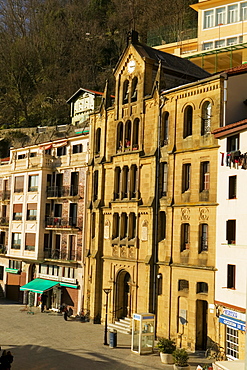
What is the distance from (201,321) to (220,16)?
37615 millimetres

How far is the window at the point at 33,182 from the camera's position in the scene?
176 ft

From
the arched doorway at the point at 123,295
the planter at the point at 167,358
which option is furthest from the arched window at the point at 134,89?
the planter at the point at 167,358

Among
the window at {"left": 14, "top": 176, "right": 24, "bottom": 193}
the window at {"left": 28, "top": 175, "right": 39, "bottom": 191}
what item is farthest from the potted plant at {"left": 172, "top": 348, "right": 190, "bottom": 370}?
the window at {"left": 14, "top": 176, "right": 24, "bottom": 193}

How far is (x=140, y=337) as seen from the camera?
33938mm

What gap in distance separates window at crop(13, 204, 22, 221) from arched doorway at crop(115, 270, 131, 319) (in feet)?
56.2

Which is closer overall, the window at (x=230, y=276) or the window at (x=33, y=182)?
the window at (x=230, y=276)

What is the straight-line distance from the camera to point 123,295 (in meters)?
43.0

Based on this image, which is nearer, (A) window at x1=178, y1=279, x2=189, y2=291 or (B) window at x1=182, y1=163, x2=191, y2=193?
(A) window at x1=178, y1=279, x2=189, y2=291

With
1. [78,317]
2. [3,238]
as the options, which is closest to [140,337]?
[78,317]

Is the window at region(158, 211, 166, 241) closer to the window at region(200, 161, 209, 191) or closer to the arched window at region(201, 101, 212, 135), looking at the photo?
the window at region(200, 161, 209, 191)

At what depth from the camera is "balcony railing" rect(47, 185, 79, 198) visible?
50344 millimetres

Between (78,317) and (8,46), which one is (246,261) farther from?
(8,46)

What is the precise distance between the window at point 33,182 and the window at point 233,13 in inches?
1091

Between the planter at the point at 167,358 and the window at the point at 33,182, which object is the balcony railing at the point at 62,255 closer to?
the window at the point at 33,182
